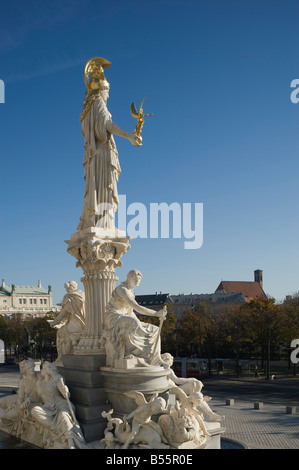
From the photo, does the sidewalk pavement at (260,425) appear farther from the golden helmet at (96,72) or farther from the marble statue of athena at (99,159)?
the golden helmet at (96,72)

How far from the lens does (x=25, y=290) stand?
124250 millimetres

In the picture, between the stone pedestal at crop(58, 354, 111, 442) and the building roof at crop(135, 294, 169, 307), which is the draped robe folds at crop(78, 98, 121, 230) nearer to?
the stone pedestal at crop(58, 354, 111, 442)

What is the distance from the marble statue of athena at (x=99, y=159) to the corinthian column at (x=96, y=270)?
0.55 m

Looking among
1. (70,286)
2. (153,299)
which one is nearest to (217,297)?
(153,299)

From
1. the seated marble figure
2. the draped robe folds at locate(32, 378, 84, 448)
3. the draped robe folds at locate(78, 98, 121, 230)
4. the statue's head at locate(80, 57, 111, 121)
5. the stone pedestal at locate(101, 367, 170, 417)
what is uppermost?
the statue's head at locate(80, 57, 111, 121)

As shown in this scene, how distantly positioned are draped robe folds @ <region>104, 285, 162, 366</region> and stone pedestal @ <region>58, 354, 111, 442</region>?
0.82 meters

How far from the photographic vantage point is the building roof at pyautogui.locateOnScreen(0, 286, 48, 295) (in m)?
122

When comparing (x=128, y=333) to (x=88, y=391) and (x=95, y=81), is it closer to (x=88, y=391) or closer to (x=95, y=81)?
(x=88, y=391)

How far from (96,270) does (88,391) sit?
11.1ft

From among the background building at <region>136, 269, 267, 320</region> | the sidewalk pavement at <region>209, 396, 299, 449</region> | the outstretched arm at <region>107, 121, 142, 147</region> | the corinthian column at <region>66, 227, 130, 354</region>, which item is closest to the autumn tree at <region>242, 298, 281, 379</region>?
the sidewalk pavement at <region>209, 396, 299, 449</region>

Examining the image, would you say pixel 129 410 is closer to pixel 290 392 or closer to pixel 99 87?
pixel 99 87
